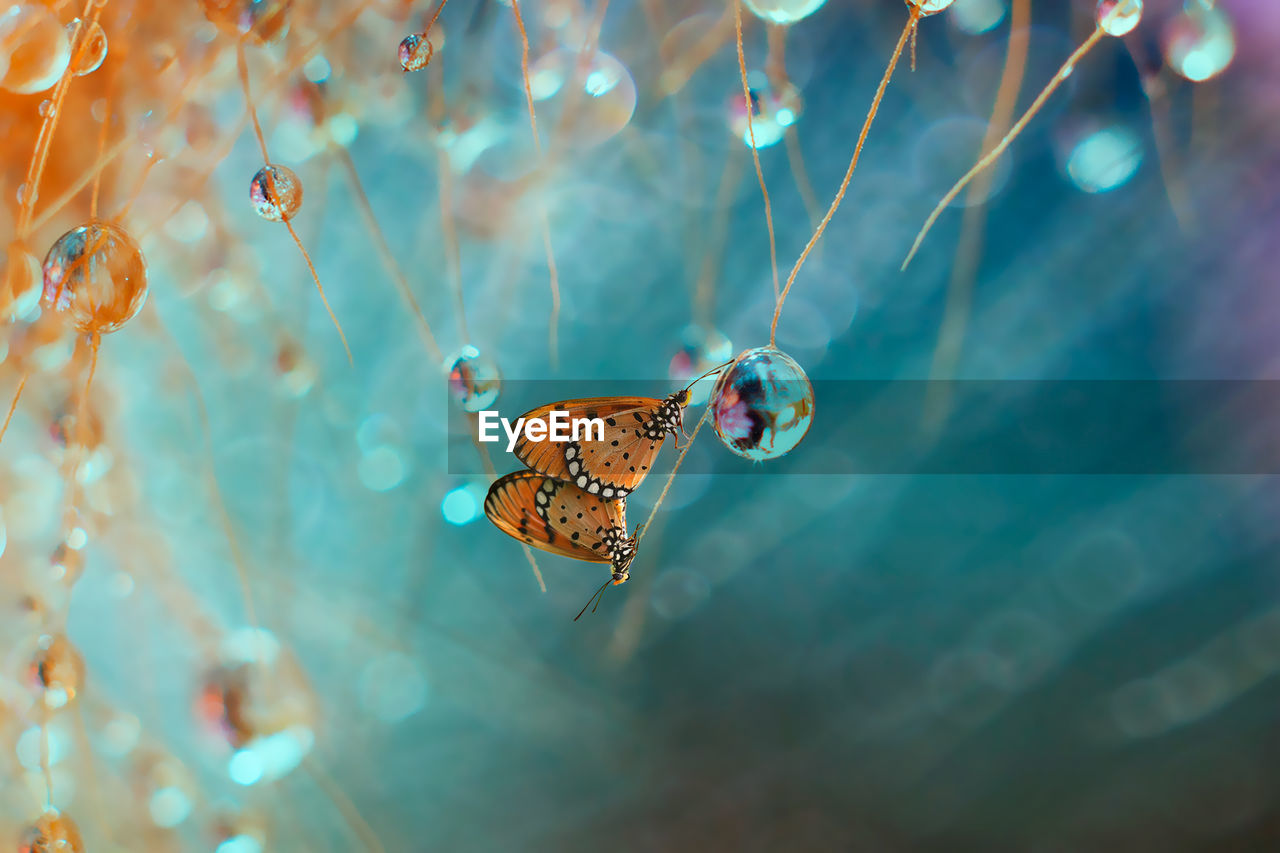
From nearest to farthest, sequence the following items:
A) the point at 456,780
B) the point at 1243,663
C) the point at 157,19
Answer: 1. the point at 157,19
2. the point at 1243,663
3. the point at 456,780

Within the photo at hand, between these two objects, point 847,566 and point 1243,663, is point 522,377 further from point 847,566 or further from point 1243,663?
point 1243,663

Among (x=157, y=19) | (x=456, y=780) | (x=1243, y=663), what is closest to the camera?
(x=157, y=19)

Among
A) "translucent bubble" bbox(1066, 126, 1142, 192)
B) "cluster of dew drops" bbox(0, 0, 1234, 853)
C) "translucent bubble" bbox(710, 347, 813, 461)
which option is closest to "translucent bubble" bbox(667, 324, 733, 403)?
"cluster of dew drops" bbox(0, 0, 1234, 853)

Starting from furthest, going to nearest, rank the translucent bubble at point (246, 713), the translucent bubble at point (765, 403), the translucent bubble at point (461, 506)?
the translucent bubble at point (461, 506) < the translucent bubble at point (246, 713) < the translucent bubble at point (765, 403)

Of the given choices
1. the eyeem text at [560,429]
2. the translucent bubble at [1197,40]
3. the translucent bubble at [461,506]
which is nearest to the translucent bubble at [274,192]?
the eyeem text at [560,429]

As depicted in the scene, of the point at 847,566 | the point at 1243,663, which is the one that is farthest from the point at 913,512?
the point at 1243,663

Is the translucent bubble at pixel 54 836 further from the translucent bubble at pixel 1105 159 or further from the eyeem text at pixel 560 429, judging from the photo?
the translucent bubble at pixel 1105 159

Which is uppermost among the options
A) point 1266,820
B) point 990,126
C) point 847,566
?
point 990,126
